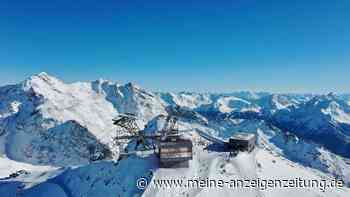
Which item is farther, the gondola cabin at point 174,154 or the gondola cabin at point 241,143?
the gondola cabin at point 241,143

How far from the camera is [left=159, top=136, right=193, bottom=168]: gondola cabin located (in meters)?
69.2

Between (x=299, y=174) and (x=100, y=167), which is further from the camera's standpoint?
(x=100, y=167)

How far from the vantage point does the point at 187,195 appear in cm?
6203

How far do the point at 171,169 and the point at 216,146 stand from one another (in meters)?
20.3

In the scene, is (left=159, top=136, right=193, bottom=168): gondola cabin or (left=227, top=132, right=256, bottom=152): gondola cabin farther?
(left=227, top=132, right=256, bottom=152): gondola cabin

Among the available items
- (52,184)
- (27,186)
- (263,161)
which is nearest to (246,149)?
(263,161)

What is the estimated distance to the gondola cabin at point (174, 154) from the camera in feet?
227

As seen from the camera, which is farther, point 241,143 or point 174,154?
point 241,143

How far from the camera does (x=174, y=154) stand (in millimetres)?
69562

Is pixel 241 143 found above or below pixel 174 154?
above

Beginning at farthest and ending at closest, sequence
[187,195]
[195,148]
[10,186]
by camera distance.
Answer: [10,186]
[195,148]
[187,195]

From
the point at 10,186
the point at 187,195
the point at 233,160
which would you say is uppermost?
the point at 233,160

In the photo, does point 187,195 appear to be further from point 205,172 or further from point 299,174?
point 299,174

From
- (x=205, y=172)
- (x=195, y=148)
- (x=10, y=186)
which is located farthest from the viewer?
(x=10, y=186)
